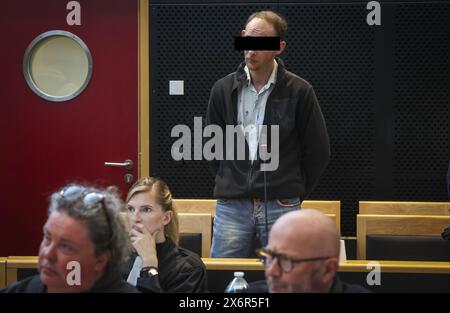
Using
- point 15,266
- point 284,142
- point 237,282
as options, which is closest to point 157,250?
point 237,282

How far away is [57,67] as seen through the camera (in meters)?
4.28

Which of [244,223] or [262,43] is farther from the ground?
[262,43]

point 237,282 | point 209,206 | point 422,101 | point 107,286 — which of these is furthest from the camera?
point 422,101

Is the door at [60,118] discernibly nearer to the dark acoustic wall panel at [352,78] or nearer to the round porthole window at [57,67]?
the round porthole window at [57,67]

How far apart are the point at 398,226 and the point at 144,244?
1230 millimetres

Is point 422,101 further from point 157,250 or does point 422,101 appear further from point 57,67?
point 157,250

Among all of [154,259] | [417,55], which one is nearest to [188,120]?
[417,55]

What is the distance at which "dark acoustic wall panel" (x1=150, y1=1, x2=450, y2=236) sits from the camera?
414cm

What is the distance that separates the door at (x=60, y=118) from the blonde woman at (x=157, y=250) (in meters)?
2.16

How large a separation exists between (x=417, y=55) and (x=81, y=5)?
7.11 ft

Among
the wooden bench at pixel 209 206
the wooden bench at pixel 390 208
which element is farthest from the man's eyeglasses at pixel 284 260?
the wooden bench at pixel 390 208

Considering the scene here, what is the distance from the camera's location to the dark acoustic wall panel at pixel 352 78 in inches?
163

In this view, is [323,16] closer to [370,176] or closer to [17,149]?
[370,176]
